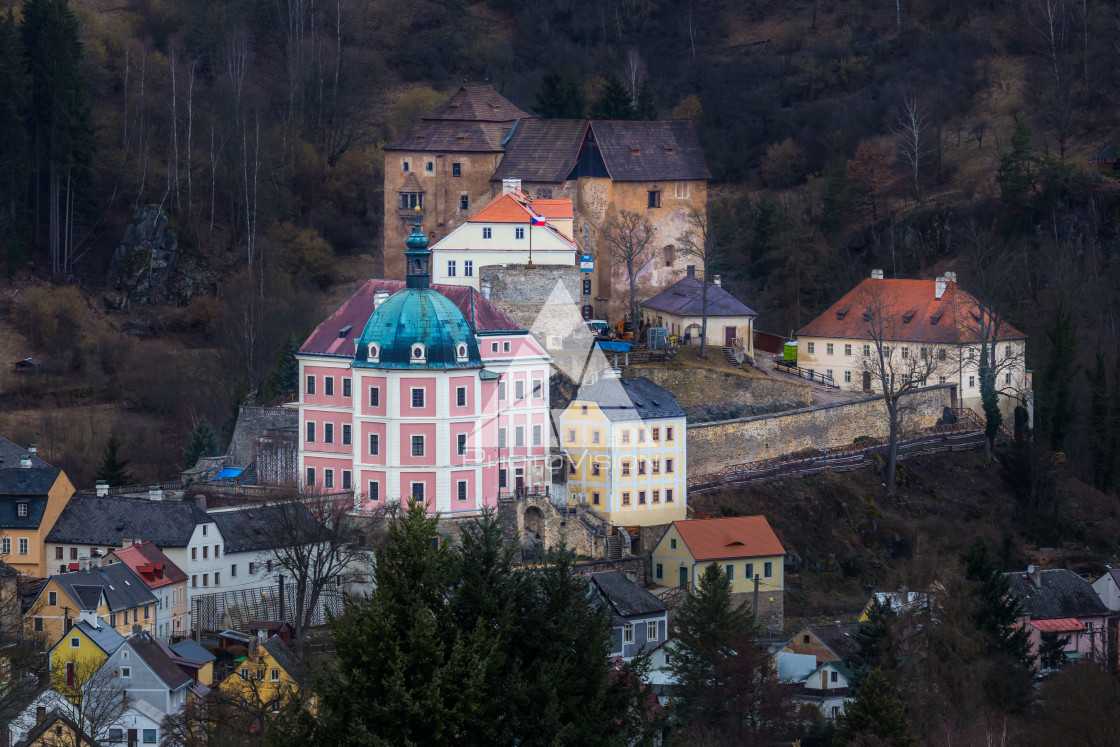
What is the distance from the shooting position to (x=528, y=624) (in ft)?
106

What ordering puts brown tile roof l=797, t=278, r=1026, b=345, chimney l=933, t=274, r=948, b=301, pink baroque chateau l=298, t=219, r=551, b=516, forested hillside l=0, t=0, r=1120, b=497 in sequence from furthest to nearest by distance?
1. forested hillside l=0, t=0, r=1120, b=497
2. chimney l=933, t=274, r=948, b=301
3. brown tile roof l=797, t=278, r=1026, b=345
4. pink baroque chateau l=298, t=219, r=551, b=516

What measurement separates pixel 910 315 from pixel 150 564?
32999 millimetres

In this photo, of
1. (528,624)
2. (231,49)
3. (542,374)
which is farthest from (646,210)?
(528,624)

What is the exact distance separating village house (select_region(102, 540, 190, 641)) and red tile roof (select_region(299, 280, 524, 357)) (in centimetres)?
909

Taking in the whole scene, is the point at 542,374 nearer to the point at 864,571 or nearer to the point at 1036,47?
the point at 864,571

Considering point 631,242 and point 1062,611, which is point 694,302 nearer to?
point 631,242

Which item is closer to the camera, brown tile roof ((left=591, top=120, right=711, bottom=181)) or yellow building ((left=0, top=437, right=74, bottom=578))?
yellow building ((left=0, top=437, right=74, bottom=578))

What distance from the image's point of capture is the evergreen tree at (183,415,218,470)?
240ft

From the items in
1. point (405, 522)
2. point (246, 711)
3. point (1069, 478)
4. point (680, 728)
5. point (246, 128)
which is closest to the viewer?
point (405, 522)

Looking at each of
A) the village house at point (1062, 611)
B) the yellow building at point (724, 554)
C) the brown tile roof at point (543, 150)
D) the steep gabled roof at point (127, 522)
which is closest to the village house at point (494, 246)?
the brown tile roof at point (543, 150)

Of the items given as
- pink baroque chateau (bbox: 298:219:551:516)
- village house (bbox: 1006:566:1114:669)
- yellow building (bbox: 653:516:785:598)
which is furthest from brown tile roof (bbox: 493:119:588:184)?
village house (bbox: 1006:566:1114:669)

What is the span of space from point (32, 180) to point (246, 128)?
12.1 m

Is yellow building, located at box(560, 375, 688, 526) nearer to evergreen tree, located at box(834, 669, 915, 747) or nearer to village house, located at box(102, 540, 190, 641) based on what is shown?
village house, located at box(102, 540, 190, 641)

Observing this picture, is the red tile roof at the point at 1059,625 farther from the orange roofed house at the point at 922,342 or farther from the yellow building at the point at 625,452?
the orange roofed house at the point at 922,342
